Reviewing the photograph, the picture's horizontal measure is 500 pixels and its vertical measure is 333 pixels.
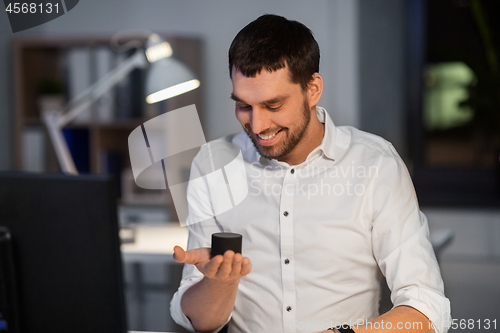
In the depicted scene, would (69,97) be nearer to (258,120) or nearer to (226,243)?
(258,120)

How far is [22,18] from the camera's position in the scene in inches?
63.9

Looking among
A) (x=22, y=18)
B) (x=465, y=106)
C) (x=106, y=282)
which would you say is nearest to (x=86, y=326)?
(x=106, y=282)

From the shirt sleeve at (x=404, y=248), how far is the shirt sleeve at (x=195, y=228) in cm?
35

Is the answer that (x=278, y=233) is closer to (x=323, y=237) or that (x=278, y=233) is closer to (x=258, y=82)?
(x=323, y=237)

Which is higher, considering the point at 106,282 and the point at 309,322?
the point at 106,282

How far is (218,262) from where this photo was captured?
794mm

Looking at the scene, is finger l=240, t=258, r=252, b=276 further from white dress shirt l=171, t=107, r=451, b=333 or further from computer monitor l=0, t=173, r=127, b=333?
white dress shirt l=171, t=107, r=451, b=333

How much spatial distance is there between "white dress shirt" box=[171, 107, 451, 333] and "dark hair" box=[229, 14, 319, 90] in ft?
0.62

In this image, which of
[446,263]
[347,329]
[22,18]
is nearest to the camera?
[347,329]

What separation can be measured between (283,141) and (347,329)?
0.39 m

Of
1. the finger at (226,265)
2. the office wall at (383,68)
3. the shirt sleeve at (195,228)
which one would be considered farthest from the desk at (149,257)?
the office wall at (383,68)

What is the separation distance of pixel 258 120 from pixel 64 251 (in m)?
0.46

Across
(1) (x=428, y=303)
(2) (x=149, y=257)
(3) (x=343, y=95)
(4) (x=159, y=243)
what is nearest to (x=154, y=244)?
(4) (x=159, y=243)
